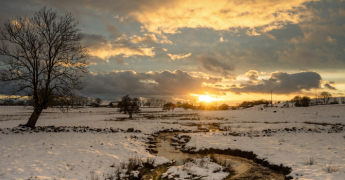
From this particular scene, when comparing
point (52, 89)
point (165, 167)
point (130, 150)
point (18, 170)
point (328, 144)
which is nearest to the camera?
point (18, 170)

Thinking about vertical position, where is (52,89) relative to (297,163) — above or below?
above

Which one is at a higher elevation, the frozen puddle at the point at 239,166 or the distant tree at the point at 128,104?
the distant tree at the point at 128,104

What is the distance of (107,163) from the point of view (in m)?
10.8

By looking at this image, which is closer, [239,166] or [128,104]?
[239,166]

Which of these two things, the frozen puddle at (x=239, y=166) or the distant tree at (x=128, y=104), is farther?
the distant tree at (x=128, y=104)

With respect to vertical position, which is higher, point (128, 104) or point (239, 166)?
point (128, 104)

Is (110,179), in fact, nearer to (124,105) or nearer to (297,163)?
(297,163)

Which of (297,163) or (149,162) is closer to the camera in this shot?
(297,163)

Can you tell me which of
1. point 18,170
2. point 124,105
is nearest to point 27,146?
point 18,170

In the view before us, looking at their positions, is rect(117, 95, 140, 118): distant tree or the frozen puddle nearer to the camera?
the frozen puddle

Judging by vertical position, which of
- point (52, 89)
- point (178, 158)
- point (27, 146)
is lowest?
point (178, 158)

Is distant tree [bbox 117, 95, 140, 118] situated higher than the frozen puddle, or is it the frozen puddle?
distant tree [bbox 117, 95, 140, 118]

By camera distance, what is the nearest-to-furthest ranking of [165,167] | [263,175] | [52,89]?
[263,175] < [165,167] < [52,89]

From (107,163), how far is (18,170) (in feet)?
13.7
